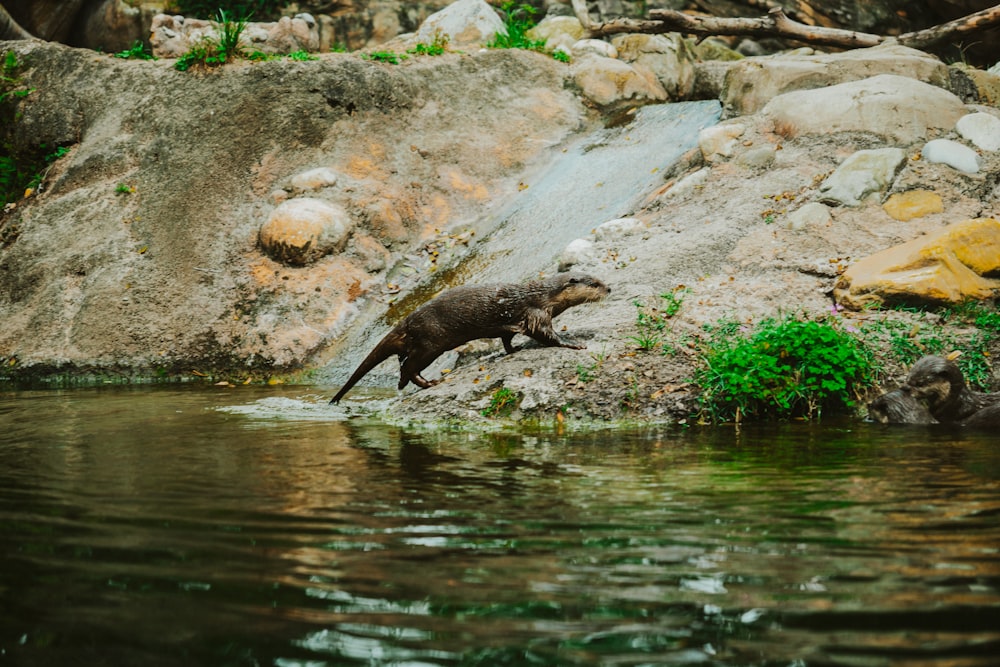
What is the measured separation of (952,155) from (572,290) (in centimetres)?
508

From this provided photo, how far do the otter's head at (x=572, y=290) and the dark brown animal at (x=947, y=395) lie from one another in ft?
9.97

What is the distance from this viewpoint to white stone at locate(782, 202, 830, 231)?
933cm

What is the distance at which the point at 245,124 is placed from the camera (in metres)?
13.9

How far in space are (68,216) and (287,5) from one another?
37.1 ft

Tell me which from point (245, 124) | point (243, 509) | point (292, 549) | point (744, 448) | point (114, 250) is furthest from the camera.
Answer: point (245, 124)

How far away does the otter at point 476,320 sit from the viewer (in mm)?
7762

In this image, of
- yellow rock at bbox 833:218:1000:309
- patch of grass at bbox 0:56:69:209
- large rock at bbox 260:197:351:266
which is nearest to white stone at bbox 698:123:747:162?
yellow rock at bbox 833:218:1000:309

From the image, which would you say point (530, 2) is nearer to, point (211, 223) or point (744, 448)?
point (211, 223)

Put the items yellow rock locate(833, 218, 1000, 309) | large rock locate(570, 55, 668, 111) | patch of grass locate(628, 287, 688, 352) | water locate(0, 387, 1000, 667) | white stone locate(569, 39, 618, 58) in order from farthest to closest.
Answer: white stone locate(569, 39, 618, 58), large rock locate(570, 55, 668, 111), yellow rock locate(833, 218, 1000, 309), patch of grass locate(628, 287, 688, 352), water locate(0, 387, 1000, 667)

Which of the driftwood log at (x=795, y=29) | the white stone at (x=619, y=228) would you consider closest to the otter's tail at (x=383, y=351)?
the white stone at (x=619, y=228)

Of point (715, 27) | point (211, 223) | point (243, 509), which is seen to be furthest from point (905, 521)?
point (715, 27)

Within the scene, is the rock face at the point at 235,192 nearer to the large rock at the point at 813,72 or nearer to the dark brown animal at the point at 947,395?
the large rock at the point at 813,72

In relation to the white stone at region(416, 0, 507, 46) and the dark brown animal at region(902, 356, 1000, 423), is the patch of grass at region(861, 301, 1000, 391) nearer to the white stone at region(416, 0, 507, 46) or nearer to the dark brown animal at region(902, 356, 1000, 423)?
the dark brown animal at region(902, 356, 1000, 423)

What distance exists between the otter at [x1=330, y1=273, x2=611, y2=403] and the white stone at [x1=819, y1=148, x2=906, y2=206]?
3.69m
